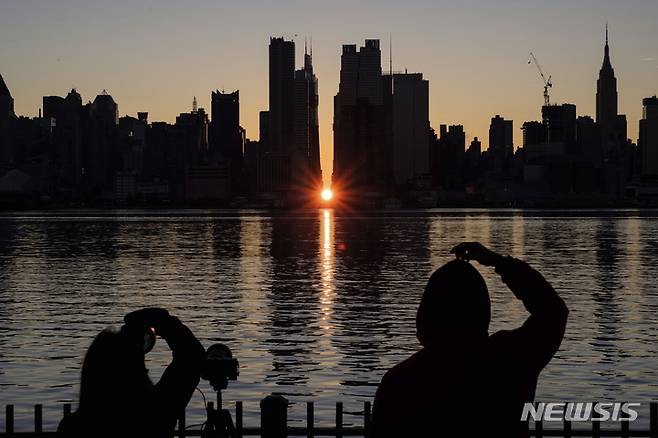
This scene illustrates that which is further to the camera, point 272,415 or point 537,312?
point 272,415

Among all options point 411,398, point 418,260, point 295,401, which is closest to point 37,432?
point 411,398

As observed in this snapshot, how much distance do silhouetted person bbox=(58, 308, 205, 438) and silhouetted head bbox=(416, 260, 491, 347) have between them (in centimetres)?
132

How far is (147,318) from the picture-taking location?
581 cm

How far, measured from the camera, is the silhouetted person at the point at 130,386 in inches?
223

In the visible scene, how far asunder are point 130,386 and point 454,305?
63.0 inches

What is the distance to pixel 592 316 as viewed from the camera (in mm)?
48781

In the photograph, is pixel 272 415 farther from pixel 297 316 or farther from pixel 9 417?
pixel 297 316

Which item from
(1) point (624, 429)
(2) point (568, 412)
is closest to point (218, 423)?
(2) point (568, 412)

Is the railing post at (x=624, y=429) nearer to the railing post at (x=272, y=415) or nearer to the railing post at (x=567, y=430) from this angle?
the railing post at (x=567, y=430)

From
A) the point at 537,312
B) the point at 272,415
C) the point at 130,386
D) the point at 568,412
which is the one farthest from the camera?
the point at 272,415

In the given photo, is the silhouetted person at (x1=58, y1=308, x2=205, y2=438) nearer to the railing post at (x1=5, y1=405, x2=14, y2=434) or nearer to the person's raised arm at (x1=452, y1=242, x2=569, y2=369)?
the person's raised arm at (x1=452, y1=242, x2=569, y2=369)

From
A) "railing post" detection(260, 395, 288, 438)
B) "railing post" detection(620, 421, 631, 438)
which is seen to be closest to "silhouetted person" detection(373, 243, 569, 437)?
"railing post" detection(620, 421, 631, 438)

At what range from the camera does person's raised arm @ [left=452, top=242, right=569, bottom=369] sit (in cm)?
558

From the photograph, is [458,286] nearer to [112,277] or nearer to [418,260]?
[112,277]
